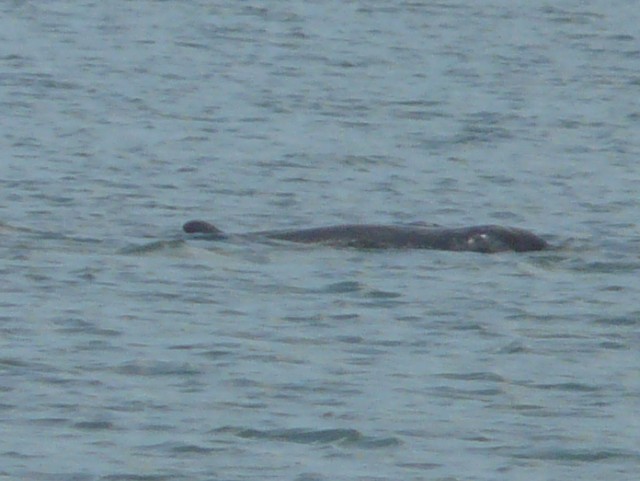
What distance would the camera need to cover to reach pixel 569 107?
3072 centimetres

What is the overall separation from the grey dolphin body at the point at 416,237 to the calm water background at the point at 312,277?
21 centimetres

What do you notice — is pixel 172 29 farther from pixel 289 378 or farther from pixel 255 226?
pixel 289 378

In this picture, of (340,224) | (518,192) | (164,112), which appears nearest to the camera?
(340,224)

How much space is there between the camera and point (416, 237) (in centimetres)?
1944

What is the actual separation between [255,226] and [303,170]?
378cm

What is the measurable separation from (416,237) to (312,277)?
5.45ft

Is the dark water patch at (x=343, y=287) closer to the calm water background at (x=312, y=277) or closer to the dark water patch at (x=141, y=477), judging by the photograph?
the calm water background at (x=312, y=277)

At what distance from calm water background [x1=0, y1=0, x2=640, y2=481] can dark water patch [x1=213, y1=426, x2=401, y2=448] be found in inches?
0.7

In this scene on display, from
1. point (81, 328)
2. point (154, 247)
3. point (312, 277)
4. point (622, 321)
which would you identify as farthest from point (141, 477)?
point (154, 247)

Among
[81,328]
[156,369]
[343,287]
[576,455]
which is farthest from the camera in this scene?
[343,287]

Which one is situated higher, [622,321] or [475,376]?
[475,376]

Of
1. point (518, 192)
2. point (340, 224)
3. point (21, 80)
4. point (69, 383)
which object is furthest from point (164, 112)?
point (69, 383)

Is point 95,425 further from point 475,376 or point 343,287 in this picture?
point 343,287

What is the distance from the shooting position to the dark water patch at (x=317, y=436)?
43.2 ft
